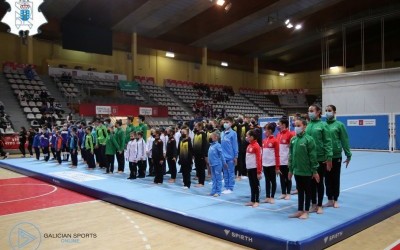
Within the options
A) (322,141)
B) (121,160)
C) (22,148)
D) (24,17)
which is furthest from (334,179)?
(22,148)

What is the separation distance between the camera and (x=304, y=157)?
495 centimetres

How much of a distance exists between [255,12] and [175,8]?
5493 mm

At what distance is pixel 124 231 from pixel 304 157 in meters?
2.90

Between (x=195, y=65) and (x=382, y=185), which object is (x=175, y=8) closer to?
(x=195, y=65)

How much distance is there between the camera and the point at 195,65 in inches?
1321

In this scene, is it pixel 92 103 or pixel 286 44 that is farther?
pixel 286 44

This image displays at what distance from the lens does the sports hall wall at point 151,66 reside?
2341 cm

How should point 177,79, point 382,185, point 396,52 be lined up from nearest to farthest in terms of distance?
point 382,185, point 396,52, point 177,79

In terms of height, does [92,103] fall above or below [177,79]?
below

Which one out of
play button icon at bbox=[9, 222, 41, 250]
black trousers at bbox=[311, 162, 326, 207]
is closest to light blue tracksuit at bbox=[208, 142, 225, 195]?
black trousers at bbox=[311, 162, 326, 207]

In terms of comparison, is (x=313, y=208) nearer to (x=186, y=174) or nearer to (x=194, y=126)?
(x=186, y=174)

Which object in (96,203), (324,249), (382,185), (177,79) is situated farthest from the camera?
(177,79)

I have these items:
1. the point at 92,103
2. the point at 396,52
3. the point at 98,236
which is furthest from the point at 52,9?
the point at 396,52

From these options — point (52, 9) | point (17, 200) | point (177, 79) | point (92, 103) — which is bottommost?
point (17, 200)
